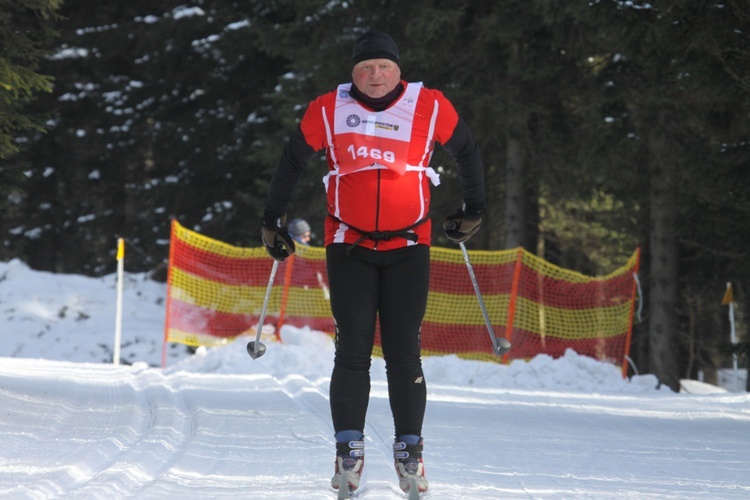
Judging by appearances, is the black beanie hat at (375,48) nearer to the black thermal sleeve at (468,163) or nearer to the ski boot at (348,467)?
the black thermal sleeve at (468,163)

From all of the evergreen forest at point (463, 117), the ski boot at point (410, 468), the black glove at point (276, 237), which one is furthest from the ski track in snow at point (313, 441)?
the evergreen forest at point (463, 117)

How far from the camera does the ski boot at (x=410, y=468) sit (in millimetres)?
4789

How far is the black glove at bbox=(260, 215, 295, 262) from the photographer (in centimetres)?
533

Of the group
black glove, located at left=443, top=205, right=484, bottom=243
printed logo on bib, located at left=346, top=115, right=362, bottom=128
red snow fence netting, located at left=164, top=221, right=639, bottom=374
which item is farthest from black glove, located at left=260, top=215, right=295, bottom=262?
red snow fence netting, located at left=164, top=221, right=639, bottom=374

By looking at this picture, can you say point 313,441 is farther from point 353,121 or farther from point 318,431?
point 353,121

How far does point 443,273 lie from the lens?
54.4ft

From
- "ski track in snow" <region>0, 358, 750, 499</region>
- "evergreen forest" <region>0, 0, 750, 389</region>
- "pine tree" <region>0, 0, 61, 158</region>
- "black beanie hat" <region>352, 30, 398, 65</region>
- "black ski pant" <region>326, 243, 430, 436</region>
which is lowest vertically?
"ski track in snow" <region>0, 358, 750, 499</region>

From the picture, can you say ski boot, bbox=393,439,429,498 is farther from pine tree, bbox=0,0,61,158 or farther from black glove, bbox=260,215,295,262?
pine tree, bbox=0,0,61,158

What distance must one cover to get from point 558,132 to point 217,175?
518 inches

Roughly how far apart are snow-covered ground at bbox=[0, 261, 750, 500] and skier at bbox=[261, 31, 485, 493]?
16.1 inches

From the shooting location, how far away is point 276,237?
5.36 meters

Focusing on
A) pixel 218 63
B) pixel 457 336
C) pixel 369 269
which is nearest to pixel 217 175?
pixel 218 63

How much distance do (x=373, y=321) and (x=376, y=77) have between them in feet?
3.43

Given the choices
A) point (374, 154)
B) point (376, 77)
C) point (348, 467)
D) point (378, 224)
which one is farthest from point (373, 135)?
point (348, 467)
